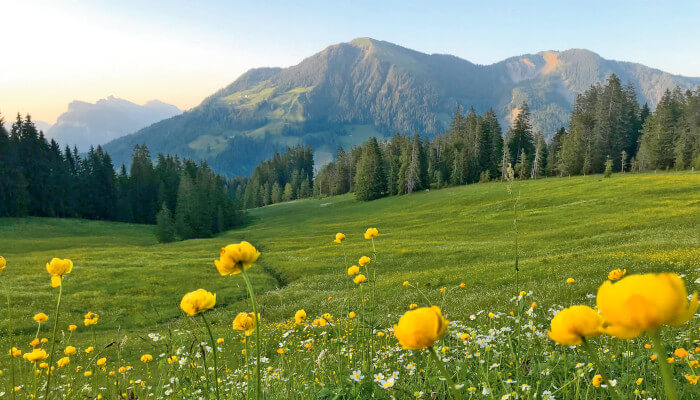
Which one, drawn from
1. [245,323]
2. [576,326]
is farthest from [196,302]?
[576,326]

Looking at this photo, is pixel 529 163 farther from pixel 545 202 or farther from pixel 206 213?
pixel 206 213

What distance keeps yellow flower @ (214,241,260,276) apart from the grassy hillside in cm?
151

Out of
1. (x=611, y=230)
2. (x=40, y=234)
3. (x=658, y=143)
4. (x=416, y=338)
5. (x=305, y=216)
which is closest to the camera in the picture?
(x=416, y=338)

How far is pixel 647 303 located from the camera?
970 millimetres

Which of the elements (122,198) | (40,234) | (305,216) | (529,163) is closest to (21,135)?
(122,198)

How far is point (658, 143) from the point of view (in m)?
62.6

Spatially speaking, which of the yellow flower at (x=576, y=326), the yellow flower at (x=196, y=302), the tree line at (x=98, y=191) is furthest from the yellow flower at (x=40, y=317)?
the tree line at (x=98, y=191)

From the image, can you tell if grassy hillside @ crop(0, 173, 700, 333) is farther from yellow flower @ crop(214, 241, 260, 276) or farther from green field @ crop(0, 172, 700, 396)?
yellow flower @ crop(214, 241, 260, 276)

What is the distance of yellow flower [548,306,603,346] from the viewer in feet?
4.20

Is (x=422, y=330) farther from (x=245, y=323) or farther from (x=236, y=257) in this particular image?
(x=245, y=323)

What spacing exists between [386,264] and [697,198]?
3087 cm

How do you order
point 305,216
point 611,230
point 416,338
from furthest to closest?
point 305,216, point 611,230, point 416,338

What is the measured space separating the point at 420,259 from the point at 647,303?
28357 millimetres

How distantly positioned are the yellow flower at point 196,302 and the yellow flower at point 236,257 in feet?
0.76
